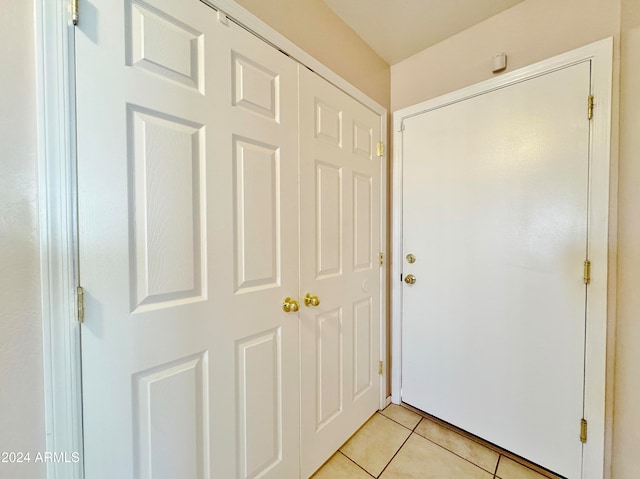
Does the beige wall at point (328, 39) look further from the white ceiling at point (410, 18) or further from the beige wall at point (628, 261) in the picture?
the beige wall at point (628, 261)

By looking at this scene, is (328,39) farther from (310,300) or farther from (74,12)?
(310,300)

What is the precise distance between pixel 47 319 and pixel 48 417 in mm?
239

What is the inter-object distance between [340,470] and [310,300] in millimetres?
925

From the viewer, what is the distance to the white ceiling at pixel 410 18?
137 cm

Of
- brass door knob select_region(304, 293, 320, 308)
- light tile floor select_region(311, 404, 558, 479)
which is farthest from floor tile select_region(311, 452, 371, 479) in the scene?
brass door knob select_region(304, 293, 320, 308)

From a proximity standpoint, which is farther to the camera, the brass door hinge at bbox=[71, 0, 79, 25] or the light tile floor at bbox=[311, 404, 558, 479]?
the light tile floor at bbox=[311, 404, 558, 479]

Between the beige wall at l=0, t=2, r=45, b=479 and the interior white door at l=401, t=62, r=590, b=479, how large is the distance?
174 centimetres

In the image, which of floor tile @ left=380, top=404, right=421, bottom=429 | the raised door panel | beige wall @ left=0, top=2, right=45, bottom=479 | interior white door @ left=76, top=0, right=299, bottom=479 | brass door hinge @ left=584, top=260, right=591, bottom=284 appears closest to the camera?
beige wall @ left=0, top=2, right=45, bottom=479

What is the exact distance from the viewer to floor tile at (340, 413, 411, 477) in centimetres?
138

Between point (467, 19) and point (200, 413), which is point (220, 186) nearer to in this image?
point (200, 413)

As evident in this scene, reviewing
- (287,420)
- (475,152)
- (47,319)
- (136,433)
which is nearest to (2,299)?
(47,319)

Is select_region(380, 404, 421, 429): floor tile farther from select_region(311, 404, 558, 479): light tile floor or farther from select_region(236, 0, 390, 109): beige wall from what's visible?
select_region(236, 0, 390, 109): beige wall

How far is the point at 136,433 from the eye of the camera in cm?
75

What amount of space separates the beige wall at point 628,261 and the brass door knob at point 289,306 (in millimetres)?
1432
